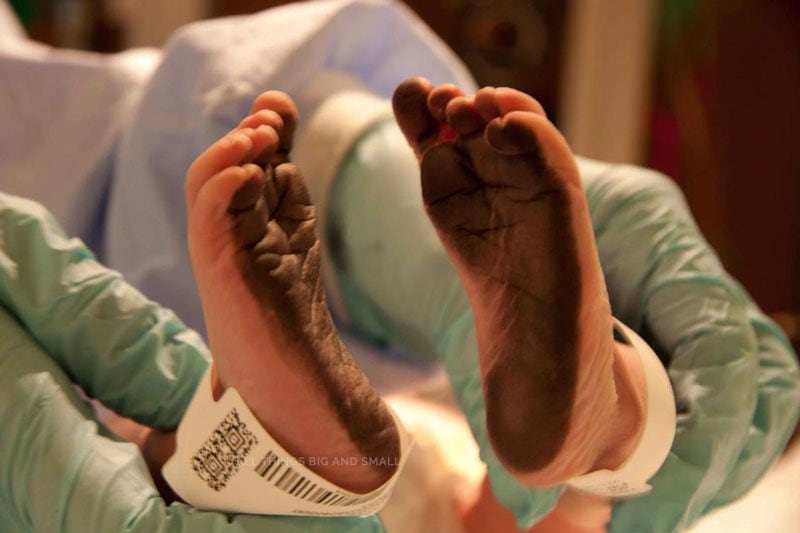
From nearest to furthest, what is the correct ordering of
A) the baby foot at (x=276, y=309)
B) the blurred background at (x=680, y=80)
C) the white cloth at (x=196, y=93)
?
the baby foot at (x=276, y=309)
the white cloth at (x=196, y=93)
the blurred background at (x=680, y=80)

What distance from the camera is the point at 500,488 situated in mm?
423

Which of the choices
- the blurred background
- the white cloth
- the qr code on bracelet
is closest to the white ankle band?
the qr code on bracelet

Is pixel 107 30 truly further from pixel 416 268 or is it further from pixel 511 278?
pixel 511 278

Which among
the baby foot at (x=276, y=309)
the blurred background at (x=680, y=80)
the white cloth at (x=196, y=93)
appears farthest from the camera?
the blurred background at (x=680, y=80)

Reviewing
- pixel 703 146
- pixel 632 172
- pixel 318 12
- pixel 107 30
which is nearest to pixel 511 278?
pixel 632 172

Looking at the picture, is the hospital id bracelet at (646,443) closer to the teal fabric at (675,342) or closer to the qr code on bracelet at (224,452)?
the teal fabric at (675,342)

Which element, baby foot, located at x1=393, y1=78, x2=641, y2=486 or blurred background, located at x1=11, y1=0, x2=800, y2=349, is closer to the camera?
baby foot, located at x1=393, y1=78, x2=641, y2=486

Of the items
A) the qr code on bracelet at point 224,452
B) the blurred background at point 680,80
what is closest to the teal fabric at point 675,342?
the qr code on bracelet at point 224,452

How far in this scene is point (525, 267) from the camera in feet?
1.14

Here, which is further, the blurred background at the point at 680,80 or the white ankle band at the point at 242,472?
the blurred background at the point at 680,80

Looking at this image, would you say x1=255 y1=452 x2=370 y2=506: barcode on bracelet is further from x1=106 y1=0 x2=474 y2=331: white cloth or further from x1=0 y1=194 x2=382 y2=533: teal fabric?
x1=106 y1=0 x2=474 y2=331: white cloth

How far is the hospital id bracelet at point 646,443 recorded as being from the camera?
39cm

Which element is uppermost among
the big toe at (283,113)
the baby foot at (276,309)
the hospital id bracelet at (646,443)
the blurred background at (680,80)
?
the big toe at (283,113)

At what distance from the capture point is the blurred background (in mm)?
1105
